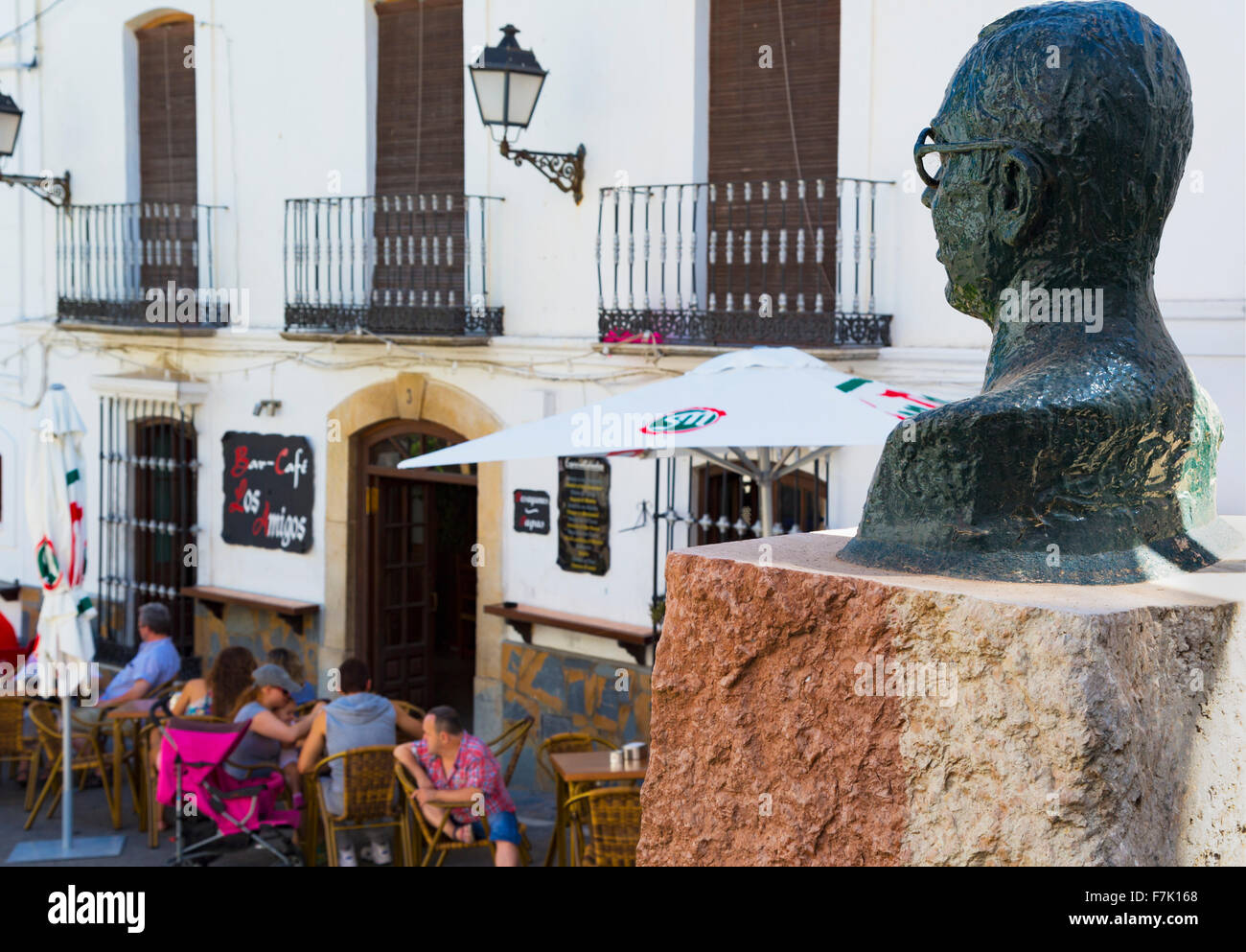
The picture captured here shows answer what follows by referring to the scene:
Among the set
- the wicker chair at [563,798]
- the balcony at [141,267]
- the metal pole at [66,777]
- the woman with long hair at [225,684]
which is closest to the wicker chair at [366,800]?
the wicker chair at [563,798]

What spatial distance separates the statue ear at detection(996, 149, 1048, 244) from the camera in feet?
10.0

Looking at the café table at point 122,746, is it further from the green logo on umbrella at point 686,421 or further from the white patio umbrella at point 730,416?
the green logo on umbrella at point 686,421

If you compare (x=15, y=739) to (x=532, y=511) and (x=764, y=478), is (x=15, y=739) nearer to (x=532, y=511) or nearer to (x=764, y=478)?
(x=532, y=511)

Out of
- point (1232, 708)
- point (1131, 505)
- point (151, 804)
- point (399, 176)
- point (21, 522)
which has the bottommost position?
point (151, 804)

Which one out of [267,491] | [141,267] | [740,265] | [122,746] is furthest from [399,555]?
[740,265]

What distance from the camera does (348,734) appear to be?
7469mm

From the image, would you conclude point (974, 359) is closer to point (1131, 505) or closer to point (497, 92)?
point (497, 92)

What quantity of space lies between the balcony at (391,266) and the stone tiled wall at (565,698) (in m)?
2.19

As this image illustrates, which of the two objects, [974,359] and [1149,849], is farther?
[974,359]

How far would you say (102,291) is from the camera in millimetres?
12258

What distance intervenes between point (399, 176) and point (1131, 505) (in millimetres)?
8351

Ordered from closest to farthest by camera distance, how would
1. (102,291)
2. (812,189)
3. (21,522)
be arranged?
(812,189), (102,291), (21,522)

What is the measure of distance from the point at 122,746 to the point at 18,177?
224 inches

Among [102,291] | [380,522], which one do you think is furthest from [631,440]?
[102,291]
